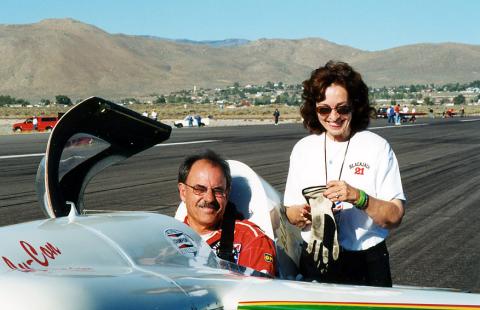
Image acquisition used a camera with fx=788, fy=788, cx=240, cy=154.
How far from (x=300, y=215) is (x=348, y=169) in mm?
352

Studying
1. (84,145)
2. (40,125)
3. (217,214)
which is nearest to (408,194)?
(217,214)

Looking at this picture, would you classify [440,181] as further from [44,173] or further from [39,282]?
Answer: [39,282]

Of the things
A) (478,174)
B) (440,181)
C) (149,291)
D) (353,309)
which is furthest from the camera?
(478,174)

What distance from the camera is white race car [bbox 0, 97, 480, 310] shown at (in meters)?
2.06

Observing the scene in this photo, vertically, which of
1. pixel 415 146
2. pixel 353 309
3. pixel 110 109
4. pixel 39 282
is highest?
pixel 110 109

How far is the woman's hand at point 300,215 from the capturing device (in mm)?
4070

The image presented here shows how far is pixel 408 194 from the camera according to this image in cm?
1575

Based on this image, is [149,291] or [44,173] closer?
[149,291]

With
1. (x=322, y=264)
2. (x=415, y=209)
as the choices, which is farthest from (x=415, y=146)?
(x=322, y=264)

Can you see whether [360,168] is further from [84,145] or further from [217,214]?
[84,145]

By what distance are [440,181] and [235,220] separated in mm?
14910

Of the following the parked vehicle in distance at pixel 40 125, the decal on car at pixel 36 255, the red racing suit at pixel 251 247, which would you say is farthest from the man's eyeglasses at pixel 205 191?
the parked vehicle in distance at pixel 40 125

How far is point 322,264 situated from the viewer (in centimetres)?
412

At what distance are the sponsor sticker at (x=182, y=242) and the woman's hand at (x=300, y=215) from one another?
1003 mm
